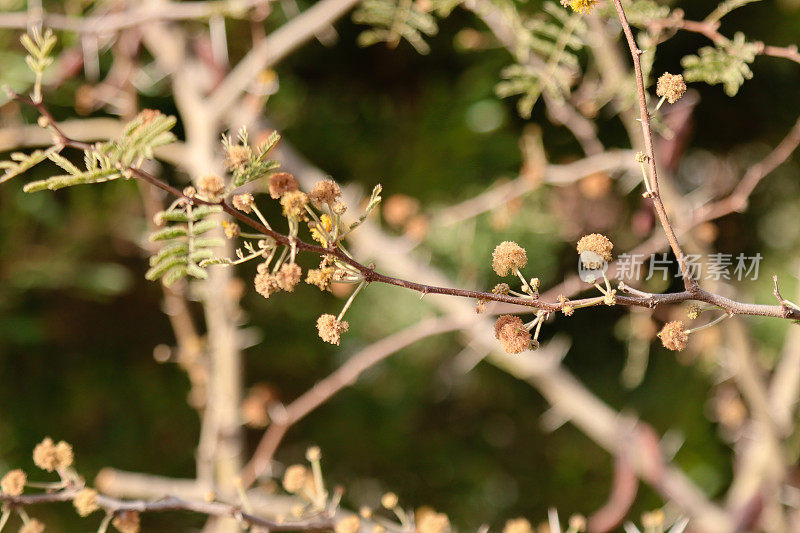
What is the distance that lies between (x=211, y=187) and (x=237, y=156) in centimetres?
2

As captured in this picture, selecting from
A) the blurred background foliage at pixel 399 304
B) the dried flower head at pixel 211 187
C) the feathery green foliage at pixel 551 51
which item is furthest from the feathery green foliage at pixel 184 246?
the blurred background foliage at pixel 399 304

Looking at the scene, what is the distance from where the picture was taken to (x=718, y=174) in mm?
1281

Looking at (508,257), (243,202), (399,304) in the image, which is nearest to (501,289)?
(508,257)

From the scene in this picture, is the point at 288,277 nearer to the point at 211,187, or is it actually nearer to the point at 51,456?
the point at 211,187

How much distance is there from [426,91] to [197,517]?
3.11 feet

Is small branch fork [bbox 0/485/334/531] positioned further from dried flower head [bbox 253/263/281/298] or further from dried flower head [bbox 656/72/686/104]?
dried flower head [bbox 656/72/686/104]

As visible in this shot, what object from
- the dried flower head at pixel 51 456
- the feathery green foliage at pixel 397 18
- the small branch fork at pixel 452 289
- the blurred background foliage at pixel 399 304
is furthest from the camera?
the blurred background foliage at pixel 399 304

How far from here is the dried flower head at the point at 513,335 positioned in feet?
1.07

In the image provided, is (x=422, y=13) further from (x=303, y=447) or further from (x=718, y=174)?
(x=303, y=447)

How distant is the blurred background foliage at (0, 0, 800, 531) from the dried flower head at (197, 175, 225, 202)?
2.48 ft

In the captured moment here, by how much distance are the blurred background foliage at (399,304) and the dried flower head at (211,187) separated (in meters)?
0.76

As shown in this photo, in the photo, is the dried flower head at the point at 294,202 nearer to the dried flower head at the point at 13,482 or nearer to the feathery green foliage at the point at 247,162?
the feathery green foliage at the point at 247,162

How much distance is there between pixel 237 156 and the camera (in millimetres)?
326

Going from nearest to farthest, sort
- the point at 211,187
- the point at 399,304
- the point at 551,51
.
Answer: the point at 211,187, the point at 551,51, the point at 399,304
